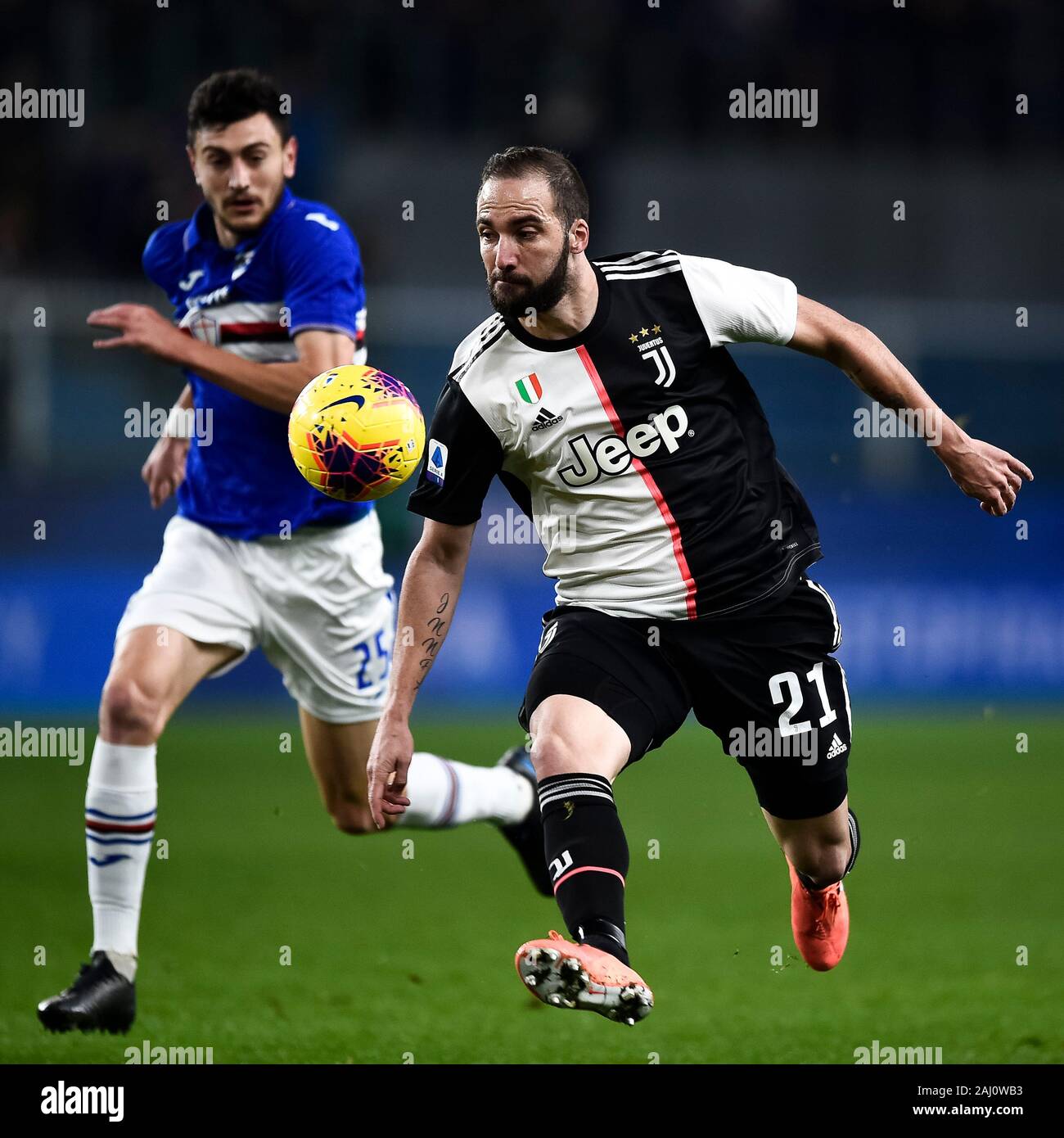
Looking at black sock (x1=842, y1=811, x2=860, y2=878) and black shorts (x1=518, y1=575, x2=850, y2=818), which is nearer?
black shorts (x1=518, y1=575, x2=850, y2=818)

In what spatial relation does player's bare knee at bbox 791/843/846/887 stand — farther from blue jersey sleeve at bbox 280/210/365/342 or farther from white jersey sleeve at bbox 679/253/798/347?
blue jersey sleeve at bbox 280/210/365/342

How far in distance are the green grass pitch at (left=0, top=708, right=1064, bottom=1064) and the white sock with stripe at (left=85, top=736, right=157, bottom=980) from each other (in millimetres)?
370

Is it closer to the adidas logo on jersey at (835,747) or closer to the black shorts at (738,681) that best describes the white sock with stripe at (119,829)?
the black shorts at (738,681)

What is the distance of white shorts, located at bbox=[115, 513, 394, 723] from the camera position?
5.32 meters

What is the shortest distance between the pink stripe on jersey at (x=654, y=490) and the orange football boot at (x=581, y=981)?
4.06 ft

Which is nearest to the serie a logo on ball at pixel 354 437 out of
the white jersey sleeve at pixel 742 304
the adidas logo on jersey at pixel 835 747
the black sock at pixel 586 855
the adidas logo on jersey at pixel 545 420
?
the adidas logo on jersey at pixel 545 420

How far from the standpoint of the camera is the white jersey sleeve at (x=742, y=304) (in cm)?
422

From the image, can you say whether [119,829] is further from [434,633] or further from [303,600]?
[434,633]

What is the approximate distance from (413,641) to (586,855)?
79 centimetres

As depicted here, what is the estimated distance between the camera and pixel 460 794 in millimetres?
5824

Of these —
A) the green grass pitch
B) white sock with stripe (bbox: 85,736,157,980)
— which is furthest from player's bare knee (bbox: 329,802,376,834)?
white sock with stripe (bbox: 85,736,157,980)

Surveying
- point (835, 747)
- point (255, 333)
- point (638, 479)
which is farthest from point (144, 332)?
point (835, 747)

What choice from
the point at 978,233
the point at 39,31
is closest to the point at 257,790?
the point at 39,31

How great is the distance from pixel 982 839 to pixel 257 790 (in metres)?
3.84
